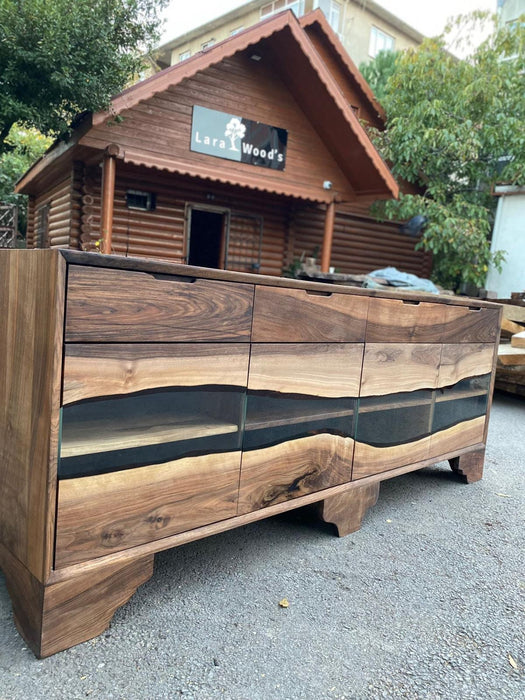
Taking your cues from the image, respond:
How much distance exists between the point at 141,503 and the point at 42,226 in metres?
11.2

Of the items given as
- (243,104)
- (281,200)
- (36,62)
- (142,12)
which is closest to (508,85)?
(281,200)

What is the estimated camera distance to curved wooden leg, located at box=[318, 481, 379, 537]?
281cm

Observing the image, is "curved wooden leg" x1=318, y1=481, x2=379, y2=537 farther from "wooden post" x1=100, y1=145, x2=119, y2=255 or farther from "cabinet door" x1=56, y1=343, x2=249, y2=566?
"wooden post" x1=100, y1=145, x2=119, y2=255

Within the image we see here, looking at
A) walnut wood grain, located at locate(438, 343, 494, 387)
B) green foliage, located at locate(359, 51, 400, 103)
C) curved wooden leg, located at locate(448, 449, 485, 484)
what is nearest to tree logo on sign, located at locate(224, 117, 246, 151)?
walnut wood grain, located at locate(438, 343, 494, 387)

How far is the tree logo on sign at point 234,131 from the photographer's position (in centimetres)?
846

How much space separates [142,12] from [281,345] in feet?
25.9

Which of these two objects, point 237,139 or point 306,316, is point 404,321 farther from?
point 237,139

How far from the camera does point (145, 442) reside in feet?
6.60

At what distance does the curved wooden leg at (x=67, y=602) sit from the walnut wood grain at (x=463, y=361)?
232 centimetres

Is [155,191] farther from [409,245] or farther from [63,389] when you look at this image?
[63,389]

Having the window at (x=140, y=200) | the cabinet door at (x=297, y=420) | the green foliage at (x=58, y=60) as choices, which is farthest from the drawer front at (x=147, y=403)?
the window at (x=140, y=200)

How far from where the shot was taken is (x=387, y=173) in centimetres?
923

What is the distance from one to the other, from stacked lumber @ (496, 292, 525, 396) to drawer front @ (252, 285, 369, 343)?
4.75 meters

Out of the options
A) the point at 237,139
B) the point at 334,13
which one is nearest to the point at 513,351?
the point at 237,139
